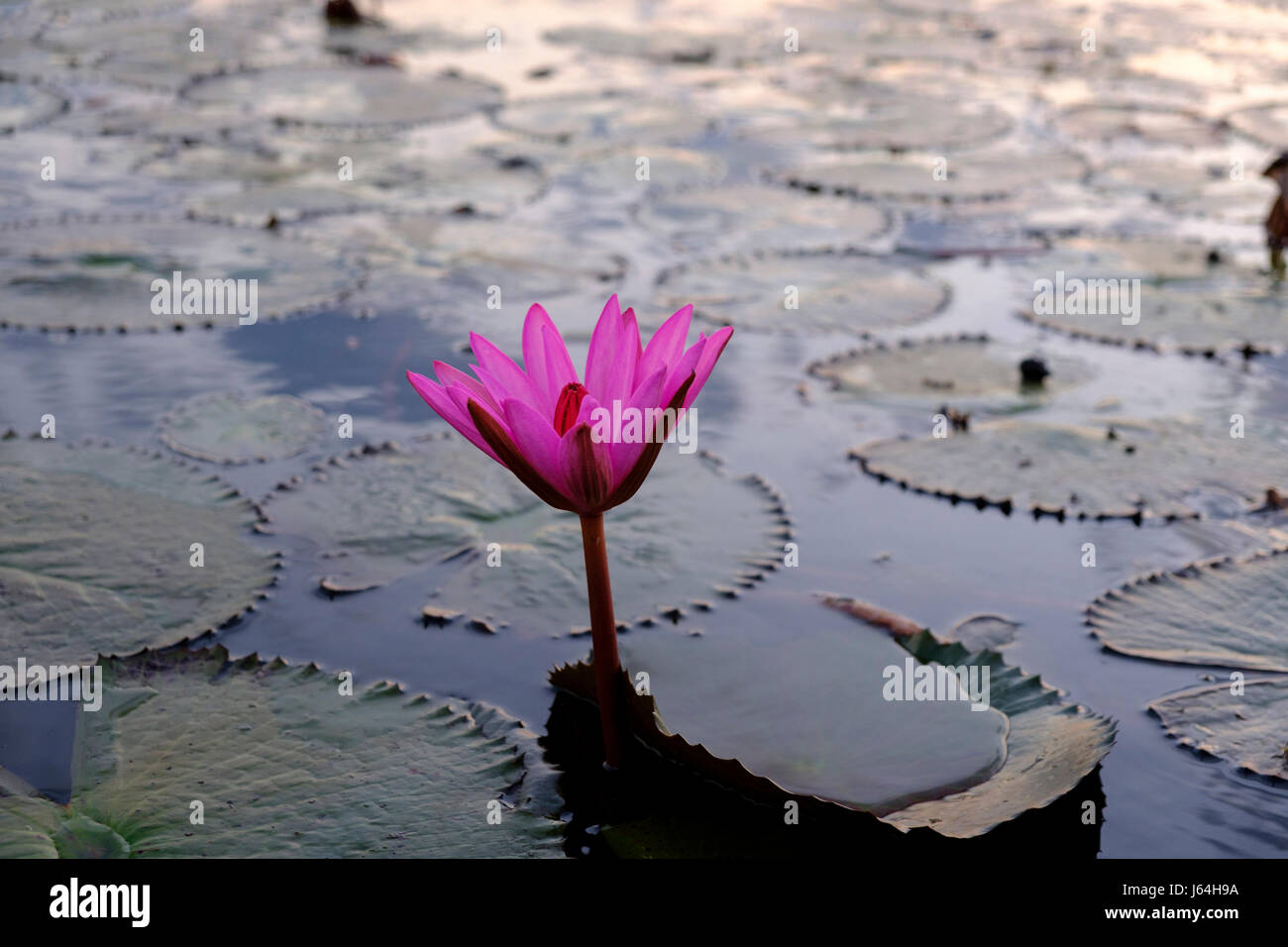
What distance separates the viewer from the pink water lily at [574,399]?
1.72 meters

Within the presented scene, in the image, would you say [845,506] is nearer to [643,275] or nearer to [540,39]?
[643,275]

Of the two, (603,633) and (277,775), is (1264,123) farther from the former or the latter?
(277,775)

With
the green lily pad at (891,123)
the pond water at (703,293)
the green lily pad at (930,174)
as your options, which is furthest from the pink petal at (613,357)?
the green lily pad at (891,123)

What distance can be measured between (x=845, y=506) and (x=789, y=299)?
1.52 metres

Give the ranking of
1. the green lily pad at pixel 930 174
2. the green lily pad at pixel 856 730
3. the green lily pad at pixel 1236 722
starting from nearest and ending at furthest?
the green lily pad at pixel 856 730 → the green lily pad at pixel 1236 722 → the green lily pad at pixel 930 174

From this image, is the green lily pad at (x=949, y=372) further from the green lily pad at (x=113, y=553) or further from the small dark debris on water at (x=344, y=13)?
the small dark debris on water at (x=344, y=13)

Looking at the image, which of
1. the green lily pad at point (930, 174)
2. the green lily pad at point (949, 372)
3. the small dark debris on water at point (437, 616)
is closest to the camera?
the small dark debris on water at point (437, 616)

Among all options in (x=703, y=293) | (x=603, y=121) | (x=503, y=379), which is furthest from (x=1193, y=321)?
(x=603, y=121)

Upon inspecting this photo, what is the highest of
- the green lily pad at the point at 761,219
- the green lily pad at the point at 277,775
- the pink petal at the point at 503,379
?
the green lily pad at the point at 761,219

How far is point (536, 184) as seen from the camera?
5797 mm

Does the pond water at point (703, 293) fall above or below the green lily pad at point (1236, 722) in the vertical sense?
above

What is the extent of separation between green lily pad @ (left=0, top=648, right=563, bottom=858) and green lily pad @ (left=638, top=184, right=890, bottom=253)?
3159mm

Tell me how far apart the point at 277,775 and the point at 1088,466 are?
229 centimetres

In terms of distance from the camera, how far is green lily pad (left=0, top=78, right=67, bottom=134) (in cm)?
622
